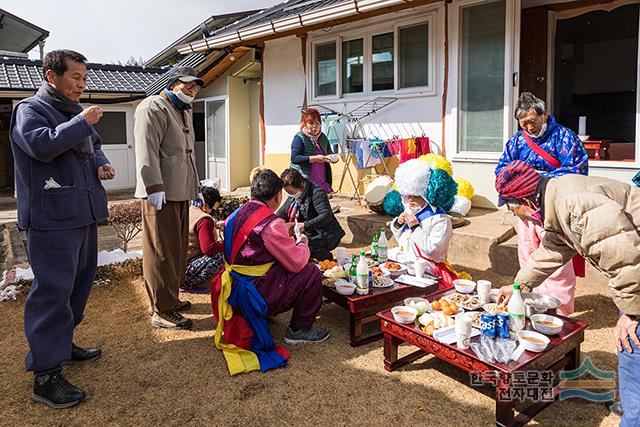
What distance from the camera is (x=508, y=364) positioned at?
232 centimetres

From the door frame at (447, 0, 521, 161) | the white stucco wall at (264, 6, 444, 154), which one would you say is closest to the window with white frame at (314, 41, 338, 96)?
the white stucco wall at (264, 6, 444, 154)

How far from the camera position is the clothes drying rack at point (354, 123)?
7.52 metres

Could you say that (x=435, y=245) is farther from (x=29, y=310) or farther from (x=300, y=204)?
(x=29, y=310)

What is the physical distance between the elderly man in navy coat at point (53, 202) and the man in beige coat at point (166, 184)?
2.01 feet

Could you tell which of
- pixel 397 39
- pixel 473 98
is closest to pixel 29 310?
pixel 473 98

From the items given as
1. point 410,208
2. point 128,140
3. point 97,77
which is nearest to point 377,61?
point 410,208

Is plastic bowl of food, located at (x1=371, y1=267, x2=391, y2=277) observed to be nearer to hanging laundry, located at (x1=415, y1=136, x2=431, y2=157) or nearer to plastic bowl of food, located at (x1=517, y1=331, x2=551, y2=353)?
plastic bowl of food, located at (x1=517, y1=331, x2=551, y2=353)

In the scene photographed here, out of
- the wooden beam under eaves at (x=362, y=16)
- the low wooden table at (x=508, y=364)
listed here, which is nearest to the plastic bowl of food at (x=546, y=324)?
the low wooden table at (x=508, y=364)

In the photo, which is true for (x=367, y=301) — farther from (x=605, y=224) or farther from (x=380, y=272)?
(x=605, y=224)

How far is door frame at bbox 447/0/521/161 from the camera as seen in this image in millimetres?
5918

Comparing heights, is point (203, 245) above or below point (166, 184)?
below

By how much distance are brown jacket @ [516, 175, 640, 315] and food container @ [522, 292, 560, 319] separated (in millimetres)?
795

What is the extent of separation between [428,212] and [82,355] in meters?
2.85

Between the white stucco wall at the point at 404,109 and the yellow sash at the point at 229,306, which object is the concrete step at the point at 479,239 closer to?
the white stucco wall at the point at 404,109
